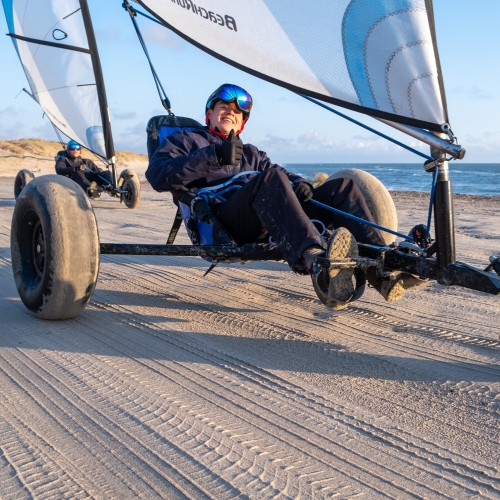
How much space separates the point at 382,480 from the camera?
1838mm

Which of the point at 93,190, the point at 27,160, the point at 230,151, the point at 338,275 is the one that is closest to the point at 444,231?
the point at 338,275

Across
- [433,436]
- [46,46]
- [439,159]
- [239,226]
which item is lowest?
[433,436]

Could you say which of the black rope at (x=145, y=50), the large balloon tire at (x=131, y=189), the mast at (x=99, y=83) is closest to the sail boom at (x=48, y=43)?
the mast at (x=99, y=83)

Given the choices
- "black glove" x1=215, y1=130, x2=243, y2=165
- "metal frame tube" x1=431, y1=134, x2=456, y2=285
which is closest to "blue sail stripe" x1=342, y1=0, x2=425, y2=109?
"metal frame tube" x1=431, y1=134, x2=456, y2=285

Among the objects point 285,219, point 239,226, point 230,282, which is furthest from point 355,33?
Result: point 230,282

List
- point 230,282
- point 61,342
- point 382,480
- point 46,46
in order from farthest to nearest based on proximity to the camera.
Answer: point 46,46 < point 230,282 < point 61,342 < point 382,480

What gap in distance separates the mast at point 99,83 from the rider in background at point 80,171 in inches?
58.2

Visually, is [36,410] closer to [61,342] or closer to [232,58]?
[61,342]

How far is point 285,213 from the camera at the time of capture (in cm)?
304

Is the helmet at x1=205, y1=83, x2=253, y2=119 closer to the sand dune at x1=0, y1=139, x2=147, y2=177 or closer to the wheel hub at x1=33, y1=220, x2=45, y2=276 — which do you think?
the wheel hub at x1=33, y1=220, x2=45, y2=276

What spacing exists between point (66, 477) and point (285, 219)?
1631 millimetres

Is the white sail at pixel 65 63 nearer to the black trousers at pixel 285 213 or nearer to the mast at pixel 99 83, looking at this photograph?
the mast at pixel 99 83

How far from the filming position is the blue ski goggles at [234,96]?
3986mm

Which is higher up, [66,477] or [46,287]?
[46,287]
